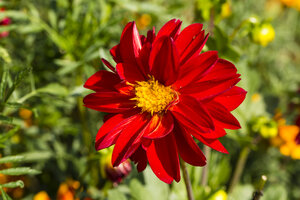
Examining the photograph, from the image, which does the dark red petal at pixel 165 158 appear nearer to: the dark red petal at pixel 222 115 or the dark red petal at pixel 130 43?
the dark red petal at pixel 222 115

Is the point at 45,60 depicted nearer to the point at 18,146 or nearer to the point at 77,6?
the point at 77,6

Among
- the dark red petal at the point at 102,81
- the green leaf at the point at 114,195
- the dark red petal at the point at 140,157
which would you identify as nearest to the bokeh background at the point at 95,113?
the green leaf at the point at 114,195

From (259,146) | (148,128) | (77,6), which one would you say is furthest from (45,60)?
(259,146)

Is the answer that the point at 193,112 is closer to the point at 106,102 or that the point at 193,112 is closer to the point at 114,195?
the point at 106,102

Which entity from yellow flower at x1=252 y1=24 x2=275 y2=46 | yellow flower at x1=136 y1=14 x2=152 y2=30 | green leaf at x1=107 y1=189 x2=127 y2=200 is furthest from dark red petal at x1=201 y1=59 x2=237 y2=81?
yellow flower at x1=136 y1=14 x2=152 y2=30

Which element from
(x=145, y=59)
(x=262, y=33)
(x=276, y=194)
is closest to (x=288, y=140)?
(x=276, y=194)
